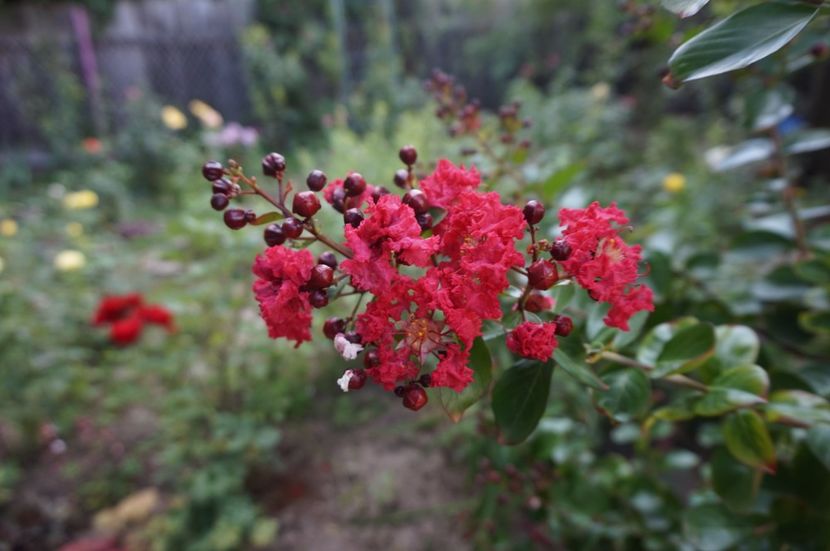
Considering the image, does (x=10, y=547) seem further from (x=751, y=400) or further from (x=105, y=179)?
(x=105, y=179)

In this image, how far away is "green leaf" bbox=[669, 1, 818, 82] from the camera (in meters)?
0.50

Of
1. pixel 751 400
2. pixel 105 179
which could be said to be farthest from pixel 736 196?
pixel 105 179

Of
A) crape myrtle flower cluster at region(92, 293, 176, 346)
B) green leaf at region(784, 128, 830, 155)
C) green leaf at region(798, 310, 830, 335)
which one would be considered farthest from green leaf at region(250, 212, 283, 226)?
crape myrtle flower cluster at region(92, 293, 176, 346)

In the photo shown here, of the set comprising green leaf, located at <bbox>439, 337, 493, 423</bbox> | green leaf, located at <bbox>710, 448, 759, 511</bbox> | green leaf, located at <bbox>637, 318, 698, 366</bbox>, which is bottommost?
green leaf, located at <bbox>710, 448, 759, 511</bbox>

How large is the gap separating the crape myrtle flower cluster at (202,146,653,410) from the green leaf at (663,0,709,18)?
0.20 m

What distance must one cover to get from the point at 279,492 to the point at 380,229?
1580 mm

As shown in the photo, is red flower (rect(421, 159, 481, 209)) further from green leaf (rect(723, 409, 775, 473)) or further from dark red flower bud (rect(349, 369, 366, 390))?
green leaf (rect(723, 409, 775, 473))

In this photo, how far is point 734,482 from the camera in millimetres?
766

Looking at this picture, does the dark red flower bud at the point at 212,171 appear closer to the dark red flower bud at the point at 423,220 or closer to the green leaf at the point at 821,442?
the dark red flower bud at the point at 423,220

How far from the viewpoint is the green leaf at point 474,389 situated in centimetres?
51

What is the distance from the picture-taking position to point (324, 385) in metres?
2.09

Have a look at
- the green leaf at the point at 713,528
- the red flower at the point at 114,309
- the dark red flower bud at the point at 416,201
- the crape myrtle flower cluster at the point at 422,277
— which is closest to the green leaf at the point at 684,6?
the crape myrtle flower cluster at the point at 422,277

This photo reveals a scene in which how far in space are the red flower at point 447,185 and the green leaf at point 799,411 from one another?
A: 48 cm

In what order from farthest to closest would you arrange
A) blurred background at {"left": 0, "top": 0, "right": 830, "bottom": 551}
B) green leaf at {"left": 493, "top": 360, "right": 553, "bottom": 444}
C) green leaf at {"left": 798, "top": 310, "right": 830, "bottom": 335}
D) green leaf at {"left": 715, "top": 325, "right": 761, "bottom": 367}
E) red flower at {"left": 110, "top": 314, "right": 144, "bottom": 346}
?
red flower at {"left": 110, "top": 314, "right": 144, "bottom": 346}, blurred background at {"left": 0, "top": 0, "right": 830, "bottom": 551}, green leaf at {"left": 798, "top": 310, "right": 830, "bottom": 335}, green leaf at {"left": 715, "top": 325, "right": 761, "bottom": 367}, green leaf at {"left": 493, "top": 360, "right": 553, "bottom": 444}
